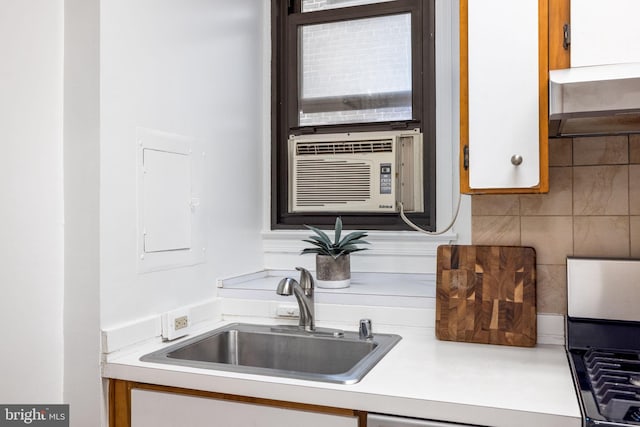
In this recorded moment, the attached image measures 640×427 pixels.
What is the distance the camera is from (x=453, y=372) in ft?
4.50

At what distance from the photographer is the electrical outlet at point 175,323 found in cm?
167

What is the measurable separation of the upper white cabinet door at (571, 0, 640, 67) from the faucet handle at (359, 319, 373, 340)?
3.15ft

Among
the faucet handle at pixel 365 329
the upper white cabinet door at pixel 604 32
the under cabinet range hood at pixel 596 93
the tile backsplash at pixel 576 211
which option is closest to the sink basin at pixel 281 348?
the faucet handle at pixel 365 329

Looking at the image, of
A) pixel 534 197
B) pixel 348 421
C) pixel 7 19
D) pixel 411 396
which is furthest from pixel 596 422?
pixel 7 19

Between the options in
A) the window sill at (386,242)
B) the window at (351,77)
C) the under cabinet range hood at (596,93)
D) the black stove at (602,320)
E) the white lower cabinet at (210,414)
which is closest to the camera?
the under cabinet range hood at (596,93)

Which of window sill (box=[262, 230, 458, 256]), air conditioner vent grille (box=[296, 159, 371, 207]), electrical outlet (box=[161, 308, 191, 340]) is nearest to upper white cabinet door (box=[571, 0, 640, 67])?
window sill (box=[262, 230, 458, 256])

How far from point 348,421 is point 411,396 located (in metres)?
0.17

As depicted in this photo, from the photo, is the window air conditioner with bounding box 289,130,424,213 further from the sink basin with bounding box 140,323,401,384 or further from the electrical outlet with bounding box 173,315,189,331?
the electrical outlet with bounding box 173,315,189,331

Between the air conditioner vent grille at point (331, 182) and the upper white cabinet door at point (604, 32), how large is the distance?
3.41ft

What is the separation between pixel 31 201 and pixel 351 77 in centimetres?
144

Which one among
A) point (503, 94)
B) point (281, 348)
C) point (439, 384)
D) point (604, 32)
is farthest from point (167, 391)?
point (604, 32)

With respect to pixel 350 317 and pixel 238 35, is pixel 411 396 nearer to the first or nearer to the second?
pixel 350 317

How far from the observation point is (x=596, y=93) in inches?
47.4

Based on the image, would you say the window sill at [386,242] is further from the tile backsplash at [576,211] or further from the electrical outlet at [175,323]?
the electrical outlet at [175,323]
